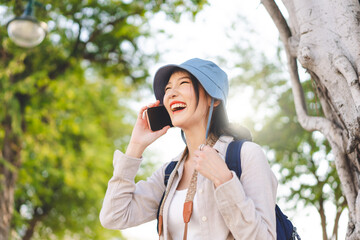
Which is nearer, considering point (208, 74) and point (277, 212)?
point (277, 212)

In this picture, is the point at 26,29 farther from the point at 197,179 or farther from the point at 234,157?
the point at 234,157

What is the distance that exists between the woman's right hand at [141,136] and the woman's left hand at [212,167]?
0.60m

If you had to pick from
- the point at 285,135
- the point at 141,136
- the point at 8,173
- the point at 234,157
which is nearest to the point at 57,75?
the point at 8,173

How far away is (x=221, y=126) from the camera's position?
2385 mm

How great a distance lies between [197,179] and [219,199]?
1.13ft

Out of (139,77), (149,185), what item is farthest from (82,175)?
(149,185)

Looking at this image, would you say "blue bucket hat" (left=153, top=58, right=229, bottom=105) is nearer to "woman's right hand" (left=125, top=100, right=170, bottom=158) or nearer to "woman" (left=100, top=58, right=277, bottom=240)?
"woman" (left=100, top=58, right=277, bottom=240)

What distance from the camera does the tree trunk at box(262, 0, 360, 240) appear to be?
2.13 metres

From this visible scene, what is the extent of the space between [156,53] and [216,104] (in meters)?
7.40

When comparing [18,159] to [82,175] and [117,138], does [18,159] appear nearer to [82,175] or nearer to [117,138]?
[82,175]

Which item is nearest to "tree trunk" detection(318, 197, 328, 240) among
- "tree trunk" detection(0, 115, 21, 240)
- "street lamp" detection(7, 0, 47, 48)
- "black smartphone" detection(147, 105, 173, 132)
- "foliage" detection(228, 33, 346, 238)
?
"foliage" detection(228, 33, 346, 238)

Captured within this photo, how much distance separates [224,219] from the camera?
5.98 feet

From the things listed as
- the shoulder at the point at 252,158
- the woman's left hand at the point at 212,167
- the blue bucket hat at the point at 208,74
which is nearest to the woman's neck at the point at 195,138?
the blue bucket hat at the point at 208,74

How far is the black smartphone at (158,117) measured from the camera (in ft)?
8.25
